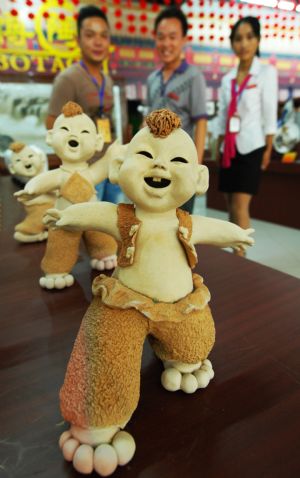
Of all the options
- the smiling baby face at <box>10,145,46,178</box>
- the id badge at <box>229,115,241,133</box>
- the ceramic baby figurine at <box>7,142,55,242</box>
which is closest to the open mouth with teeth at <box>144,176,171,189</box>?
the ceramic baby figurine at <box>7,142,55,242</box>

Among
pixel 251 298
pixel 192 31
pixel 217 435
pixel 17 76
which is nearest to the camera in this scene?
pixel 217 435

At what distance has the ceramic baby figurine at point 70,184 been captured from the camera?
0.88m

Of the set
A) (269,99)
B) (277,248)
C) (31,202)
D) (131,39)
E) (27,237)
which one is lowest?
(277,248)

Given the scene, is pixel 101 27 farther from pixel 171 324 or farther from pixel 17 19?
pixel 17 19

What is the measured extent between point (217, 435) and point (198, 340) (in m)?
0.12

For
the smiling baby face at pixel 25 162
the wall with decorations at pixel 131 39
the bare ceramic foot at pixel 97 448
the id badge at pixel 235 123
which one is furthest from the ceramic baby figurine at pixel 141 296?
the wall with decorations at pixel 131 39

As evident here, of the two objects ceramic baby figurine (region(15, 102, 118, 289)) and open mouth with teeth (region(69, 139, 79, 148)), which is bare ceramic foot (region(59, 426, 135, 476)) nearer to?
ceramic baby figurine (region(15, 102, 118, 289))

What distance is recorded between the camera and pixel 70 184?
0.92m

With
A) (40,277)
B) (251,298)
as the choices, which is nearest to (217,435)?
(251,298)

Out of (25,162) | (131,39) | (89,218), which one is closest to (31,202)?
(25,162)

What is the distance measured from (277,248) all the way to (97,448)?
6.46 ft

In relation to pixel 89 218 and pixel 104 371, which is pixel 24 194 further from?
pixel 104 371

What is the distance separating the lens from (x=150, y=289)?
56 centimetres

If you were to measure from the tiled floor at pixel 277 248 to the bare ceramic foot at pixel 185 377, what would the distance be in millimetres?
1338
